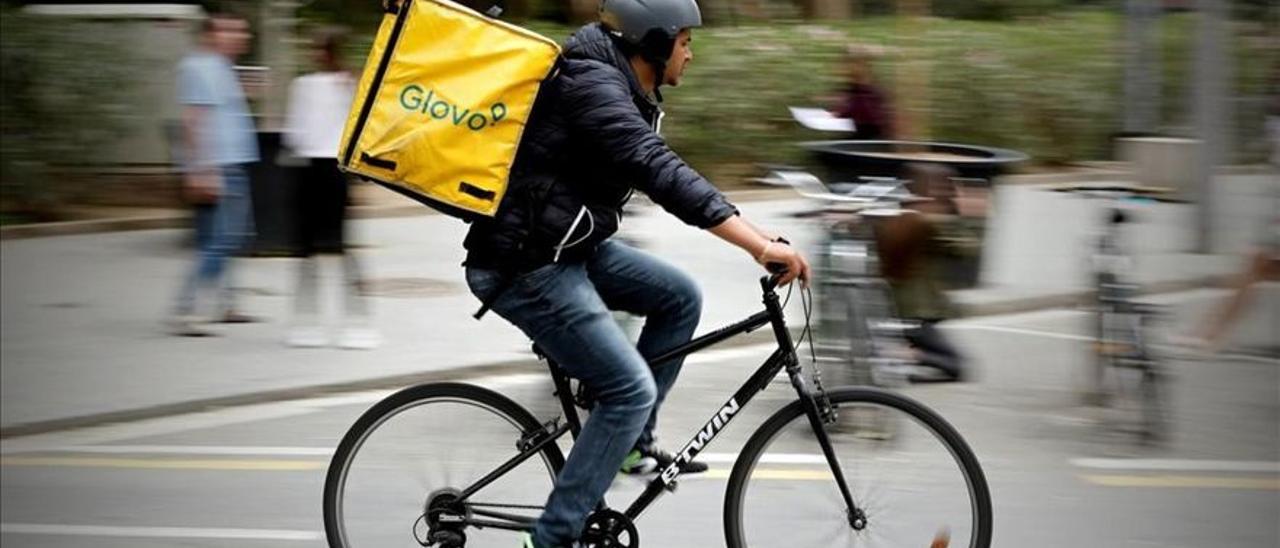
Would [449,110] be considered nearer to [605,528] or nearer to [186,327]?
[605,528]

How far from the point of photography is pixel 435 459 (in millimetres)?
4754

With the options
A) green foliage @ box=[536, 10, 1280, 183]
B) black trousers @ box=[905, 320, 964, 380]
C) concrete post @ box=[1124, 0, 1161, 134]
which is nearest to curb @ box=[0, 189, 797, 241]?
green foliage @ box=[536, 10, 1280, 183]

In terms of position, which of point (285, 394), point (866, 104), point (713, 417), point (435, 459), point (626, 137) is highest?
point (626, 137)

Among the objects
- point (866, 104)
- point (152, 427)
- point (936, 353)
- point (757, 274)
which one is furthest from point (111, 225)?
point (936, 353)

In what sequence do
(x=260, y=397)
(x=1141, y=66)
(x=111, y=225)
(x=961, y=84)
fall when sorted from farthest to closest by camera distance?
(x=961, y=84) → (x=1141, y=66) → (x=111, y=225) → (x=260, y=397)

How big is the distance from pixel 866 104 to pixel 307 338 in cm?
319

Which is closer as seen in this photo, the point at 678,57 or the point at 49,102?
the point at 678,57

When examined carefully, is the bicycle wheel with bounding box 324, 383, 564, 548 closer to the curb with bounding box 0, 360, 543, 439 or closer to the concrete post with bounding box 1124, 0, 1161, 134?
the curb with bounding box 0, 360, 543, 439

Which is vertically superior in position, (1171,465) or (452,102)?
(452,102)

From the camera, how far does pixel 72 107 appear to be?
1305 centimetres

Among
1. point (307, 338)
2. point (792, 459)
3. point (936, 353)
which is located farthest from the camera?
point (307, 338)

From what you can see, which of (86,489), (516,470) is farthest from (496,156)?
(86,489)

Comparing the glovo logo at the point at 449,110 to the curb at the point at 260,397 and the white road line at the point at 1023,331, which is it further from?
the white road line at the point at 1023,331

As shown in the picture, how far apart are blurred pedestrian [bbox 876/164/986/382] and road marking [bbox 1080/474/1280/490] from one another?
1579 mm
